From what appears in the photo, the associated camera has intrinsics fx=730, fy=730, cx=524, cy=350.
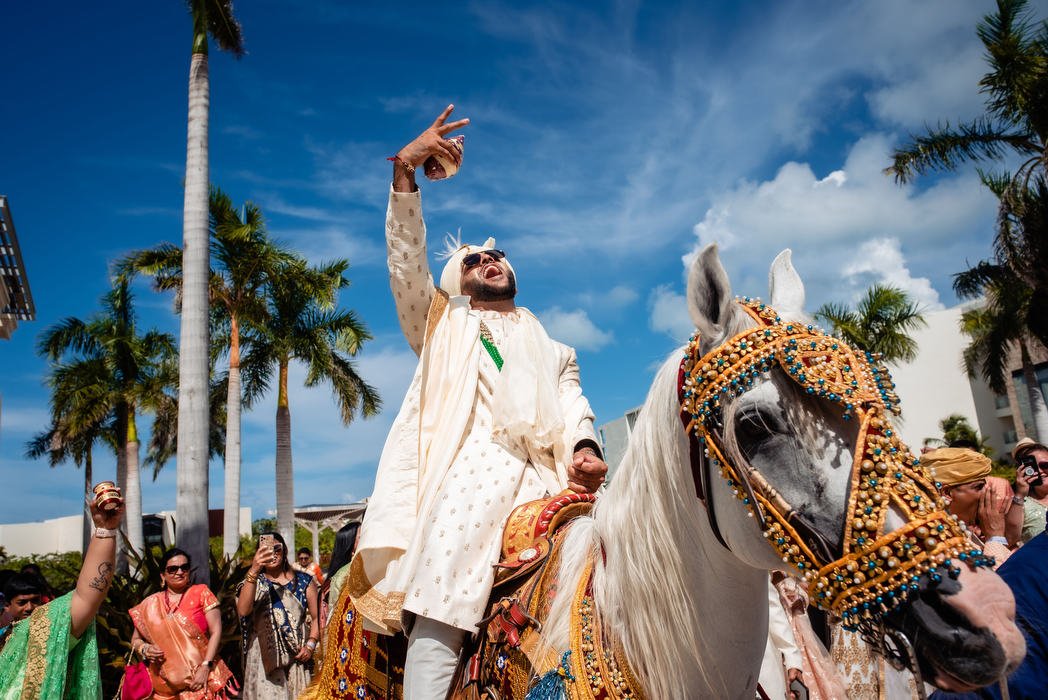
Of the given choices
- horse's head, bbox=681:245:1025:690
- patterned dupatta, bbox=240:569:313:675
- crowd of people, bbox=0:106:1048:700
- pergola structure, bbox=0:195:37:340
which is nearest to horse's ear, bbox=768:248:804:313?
horse's head, bbox=681:245:1025:690

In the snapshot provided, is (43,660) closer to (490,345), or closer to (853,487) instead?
(490,345)

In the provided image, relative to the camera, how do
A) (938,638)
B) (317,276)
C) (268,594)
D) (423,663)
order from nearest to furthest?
1. (938,638)
2. (423,663)
3. (268,594)
4. (317,276)

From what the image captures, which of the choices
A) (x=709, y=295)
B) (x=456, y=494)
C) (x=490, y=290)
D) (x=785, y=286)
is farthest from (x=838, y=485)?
(x=490, y=290)

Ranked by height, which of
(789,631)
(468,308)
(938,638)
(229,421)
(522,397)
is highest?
(229,421)

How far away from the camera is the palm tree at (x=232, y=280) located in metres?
19.8

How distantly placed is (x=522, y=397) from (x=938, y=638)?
2049 mm

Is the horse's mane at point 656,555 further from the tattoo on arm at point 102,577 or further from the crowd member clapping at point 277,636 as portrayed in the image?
the crowd member clapping at point 277,636

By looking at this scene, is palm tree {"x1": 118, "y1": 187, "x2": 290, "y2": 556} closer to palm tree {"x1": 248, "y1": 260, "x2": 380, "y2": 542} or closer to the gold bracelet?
palm tree {"x1": 248, "y1": 260, "x2": 380, "y2": 542}

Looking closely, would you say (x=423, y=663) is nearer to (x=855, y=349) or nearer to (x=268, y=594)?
(x=855, y=349)

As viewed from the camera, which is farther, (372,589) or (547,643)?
(372,589)

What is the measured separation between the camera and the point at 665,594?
2104 mm

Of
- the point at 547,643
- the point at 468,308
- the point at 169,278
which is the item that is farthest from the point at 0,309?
the point at 547,643

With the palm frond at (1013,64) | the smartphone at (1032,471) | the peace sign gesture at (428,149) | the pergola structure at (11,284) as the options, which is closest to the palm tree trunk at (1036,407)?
the palm frond at (1013,64)

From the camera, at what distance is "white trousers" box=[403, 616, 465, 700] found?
2.73 meters
